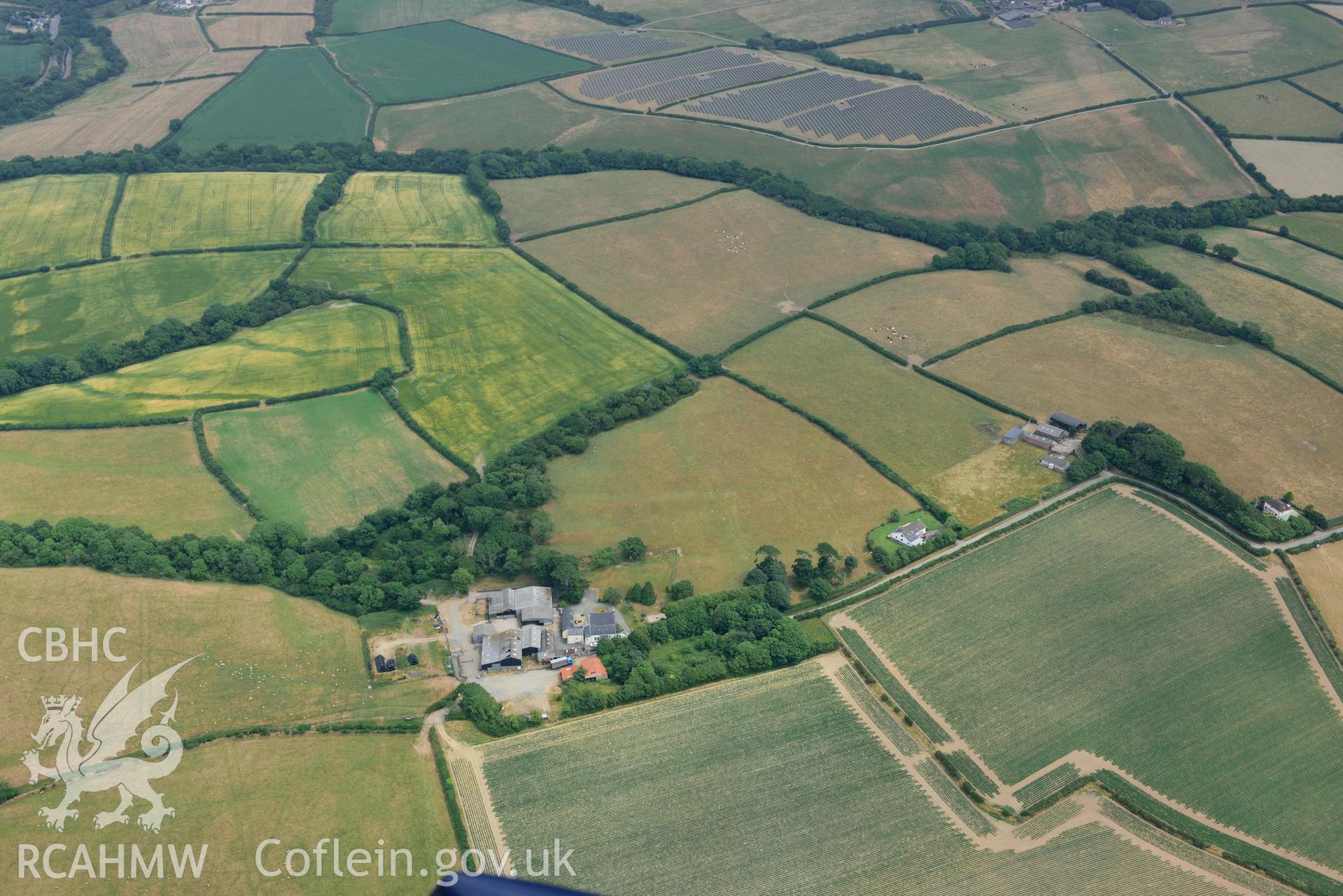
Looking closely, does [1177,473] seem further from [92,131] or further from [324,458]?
[92,131]

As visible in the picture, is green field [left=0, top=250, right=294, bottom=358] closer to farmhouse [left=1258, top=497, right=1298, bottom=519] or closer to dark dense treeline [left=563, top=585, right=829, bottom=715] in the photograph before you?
dark dense treeline [left=563, top=585, right=829, bottom=715]

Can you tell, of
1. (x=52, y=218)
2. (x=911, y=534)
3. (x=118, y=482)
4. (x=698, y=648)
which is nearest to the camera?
(x=698, y=648)

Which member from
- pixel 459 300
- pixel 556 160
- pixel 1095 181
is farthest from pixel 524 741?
pixel 1095 181

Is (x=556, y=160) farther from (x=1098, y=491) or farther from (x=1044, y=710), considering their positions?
(x=1044, y=710)

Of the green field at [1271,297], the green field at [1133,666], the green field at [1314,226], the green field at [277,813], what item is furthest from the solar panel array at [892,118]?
the green field at [277,813]

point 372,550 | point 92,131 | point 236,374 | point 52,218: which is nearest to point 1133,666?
point 372,550

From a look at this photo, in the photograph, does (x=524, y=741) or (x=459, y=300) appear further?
(x=459, y=300)

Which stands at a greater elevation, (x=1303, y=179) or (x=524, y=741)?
(x=1303, y=179)

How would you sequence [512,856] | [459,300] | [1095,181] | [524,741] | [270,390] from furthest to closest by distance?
[1095,181]
[459,300]
[270,390]
[524,741]
[512,856]
